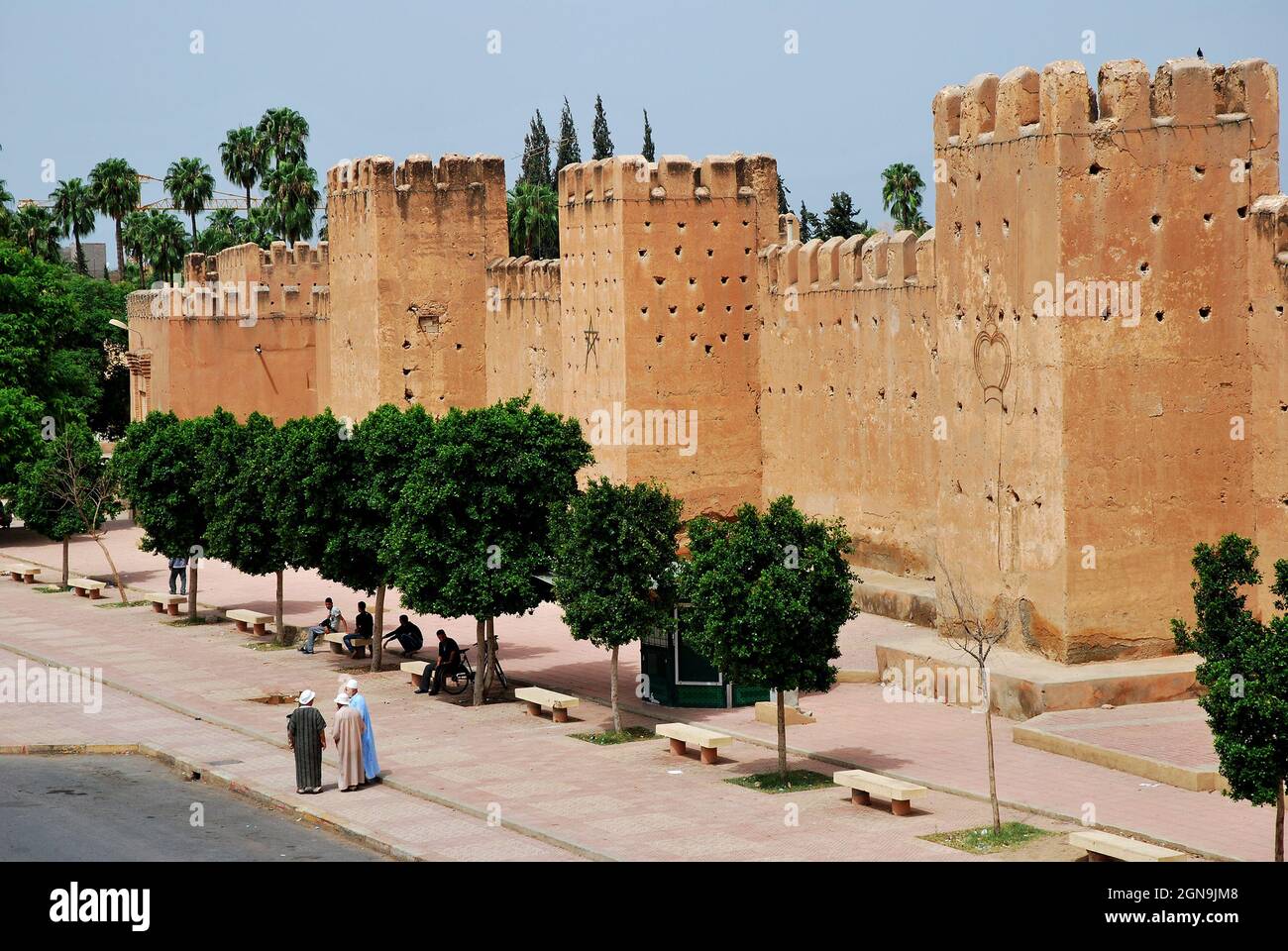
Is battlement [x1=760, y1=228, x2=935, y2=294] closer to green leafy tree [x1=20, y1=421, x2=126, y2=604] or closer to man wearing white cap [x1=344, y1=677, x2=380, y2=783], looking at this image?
man wearing white cap [x1=344, y1=677, x2=380, y2=783]

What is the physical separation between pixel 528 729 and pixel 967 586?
5811 mm

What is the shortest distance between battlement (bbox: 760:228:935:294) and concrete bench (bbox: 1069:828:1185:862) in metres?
12.5

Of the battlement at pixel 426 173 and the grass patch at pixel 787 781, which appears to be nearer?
the grass patch at pixel 787 781

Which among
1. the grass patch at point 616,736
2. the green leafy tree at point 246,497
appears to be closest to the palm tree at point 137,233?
the green leafy tree at point 246,497

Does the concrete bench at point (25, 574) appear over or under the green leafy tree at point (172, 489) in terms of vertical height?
under

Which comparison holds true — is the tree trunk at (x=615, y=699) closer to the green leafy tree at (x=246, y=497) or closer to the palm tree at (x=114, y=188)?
the green leafy tree at (x=246, y=497)

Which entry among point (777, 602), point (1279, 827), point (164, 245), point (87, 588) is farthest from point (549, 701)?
point (164, 245)

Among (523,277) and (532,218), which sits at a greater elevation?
(532,218)

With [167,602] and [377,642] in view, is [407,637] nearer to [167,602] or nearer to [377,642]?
[377,642]

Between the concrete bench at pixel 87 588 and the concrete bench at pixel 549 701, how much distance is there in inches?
603

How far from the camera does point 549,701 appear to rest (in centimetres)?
2362

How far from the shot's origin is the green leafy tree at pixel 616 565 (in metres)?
22.1

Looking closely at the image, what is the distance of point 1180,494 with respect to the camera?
73.8ft

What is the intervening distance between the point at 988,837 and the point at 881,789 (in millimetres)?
1460
